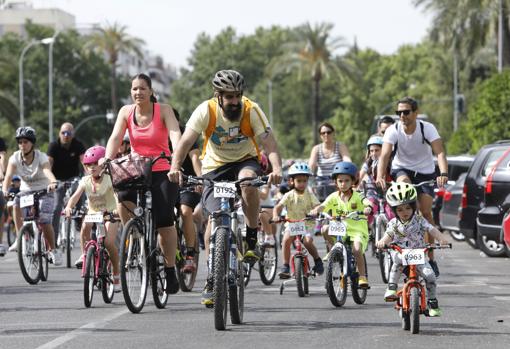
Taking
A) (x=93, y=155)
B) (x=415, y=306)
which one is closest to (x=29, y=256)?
(x=93, y=155)

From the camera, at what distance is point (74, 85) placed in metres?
93.3

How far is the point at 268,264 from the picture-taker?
15398 millimetres

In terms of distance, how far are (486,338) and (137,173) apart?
3.17 metres

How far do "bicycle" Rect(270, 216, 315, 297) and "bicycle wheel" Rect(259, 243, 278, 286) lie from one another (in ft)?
2.59

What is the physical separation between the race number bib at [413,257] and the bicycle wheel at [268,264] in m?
4.56

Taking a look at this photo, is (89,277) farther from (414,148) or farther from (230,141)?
(414,148)

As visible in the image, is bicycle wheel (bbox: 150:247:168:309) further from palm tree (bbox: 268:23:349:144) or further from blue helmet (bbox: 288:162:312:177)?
palm tree (bbox: 268:23:349:144)

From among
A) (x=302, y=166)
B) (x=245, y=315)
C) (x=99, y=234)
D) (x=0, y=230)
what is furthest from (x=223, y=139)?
(x=0, y=230)

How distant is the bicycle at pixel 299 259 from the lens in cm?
1365

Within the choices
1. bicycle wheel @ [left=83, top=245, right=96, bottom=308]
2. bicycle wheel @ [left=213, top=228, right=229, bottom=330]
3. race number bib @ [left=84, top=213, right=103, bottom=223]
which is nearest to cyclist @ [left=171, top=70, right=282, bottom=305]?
bicycle wheel @ [left=213, top=228, right=229, bottom=330]

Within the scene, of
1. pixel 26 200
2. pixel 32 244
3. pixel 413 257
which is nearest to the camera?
pixel 413 257

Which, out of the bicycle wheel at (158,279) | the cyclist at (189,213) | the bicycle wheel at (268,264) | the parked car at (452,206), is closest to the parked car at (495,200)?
the parked car at (452,206)

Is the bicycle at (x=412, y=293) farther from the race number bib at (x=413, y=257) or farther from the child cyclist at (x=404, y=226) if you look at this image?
the child cyclist at (x=404, y=226)

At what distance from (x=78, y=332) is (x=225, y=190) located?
149cm
